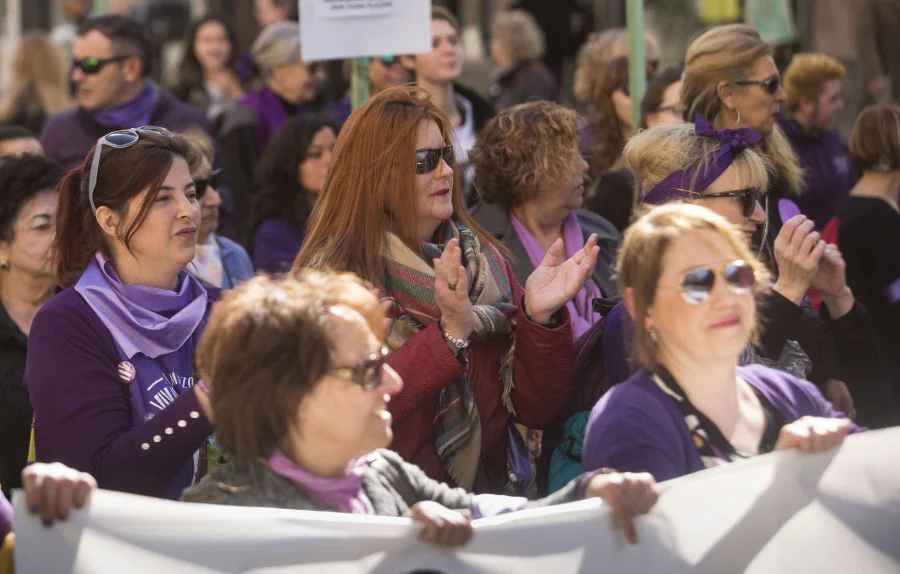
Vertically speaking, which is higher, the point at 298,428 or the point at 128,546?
the point at 298,428

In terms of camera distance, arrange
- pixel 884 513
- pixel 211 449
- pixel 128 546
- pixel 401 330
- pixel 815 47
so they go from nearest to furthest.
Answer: pixel 128 546
pixel 884 513
pixel 211 449
pixel 401 330
pixel 815 47

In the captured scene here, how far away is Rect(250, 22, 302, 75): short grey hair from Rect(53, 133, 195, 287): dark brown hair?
454 centimetres

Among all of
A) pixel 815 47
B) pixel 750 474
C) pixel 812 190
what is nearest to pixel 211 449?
pixel 750 474

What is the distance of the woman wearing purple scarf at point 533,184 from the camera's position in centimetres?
538

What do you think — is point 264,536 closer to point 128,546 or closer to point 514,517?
point 128,546

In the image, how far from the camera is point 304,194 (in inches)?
277

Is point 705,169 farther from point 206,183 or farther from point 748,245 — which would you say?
point 206,183

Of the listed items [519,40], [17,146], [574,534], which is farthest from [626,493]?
[519,40]

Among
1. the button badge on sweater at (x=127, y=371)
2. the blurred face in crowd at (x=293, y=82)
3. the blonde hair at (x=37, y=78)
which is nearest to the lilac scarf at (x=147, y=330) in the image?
the button badge on sweater at (x=127, y=371)

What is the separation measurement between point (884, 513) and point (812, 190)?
4149mm

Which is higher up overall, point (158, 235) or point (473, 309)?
point (158, 235)

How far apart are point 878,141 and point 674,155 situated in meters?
1.90

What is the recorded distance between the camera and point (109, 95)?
7.98 m

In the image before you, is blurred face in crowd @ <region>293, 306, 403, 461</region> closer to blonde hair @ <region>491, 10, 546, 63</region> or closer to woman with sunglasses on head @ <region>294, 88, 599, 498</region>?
woman with sunglasses on head @ <region>294, 88, 599, 498</region>
